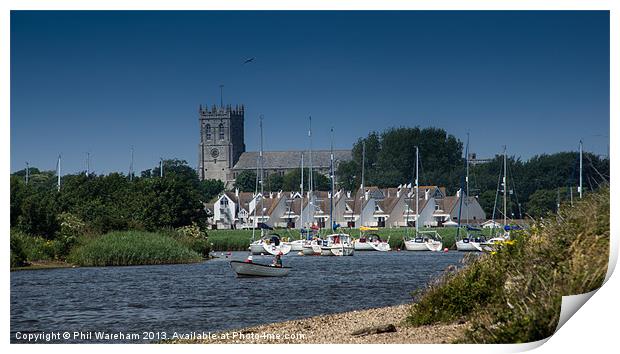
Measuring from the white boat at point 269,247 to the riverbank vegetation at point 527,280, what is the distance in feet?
132

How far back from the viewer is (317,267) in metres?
43.3

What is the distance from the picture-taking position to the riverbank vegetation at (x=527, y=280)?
12.1m

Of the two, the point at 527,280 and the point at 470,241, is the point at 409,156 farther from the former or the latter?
the point at 527,280

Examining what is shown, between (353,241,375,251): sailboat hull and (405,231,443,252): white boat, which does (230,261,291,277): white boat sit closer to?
(405,231,443,252): white boat

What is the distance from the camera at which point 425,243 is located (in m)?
59.7

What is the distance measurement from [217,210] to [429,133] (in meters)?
40.8

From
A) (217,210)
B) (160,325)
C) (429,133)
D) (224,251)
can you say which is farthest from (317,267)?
(217,210)

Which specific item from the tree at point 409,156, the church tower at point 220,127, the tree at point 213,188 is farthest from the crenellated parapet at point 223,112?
the tree at point 213,188

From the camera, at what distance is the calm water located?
19.9m

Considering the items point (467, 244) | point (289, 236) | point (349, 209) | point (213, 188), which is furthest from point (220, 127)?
point (349, 209)

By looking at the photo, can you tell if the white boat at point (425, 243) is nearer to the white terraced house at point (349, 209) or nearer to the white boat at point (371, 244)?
the white boat at point (371, 244)

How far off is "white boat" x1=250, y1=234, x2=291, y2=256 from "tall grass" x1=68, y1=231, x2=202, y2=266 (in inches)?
444

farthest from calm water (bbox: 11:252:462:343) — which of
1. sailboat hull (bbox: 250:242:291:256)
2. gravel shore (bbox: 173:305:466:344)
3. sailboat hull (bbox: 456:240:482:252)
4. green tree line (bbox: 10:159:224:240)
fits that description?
sailboat hull (bbox: 250:242:291:256)

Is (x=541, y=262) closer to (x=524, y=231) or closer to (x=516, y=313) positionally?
(x=516, y=313)
